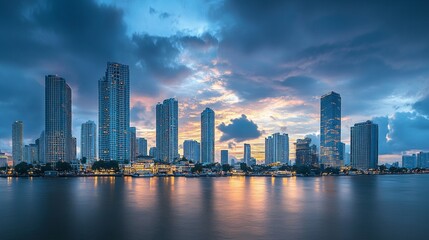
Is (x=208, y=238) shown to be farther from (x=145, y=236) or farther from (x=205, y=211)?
(x=205, y=211)

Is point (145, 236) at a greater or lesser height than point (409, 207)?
greater

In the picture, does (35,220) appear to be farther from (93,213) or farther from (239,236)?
(239,236)

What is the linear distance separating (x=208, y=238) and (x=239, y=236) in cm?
385

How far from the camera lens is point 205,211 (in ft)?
183

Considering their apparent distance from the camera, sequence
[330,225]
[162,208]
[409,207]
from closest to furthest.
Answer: [330,225] → [162,208] → [409,207]

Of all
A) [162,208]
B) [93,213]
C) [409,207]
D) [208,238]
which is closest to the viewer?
[208,238]

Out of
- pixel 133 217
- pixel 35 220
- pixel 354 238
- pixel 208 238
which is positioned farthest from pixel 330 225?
pixel 35 220

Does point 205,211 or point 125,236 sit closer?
point 125,236

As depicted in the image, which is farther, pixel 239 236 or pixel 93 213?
pixel 93 213

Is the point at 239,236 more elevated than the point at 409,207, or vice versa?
the point at 239,236

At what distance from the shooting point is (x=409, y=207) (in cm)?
6438

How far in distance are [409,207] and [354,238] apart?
37.6m

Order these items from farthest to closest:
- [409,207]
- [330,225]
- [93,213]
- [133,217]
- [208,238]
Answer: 1. [409,207]
2. [93,213]
3. [133,217]
4. [330,225]
5. [208,238]

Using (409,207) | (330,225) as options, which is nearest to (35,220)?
(330,225)
